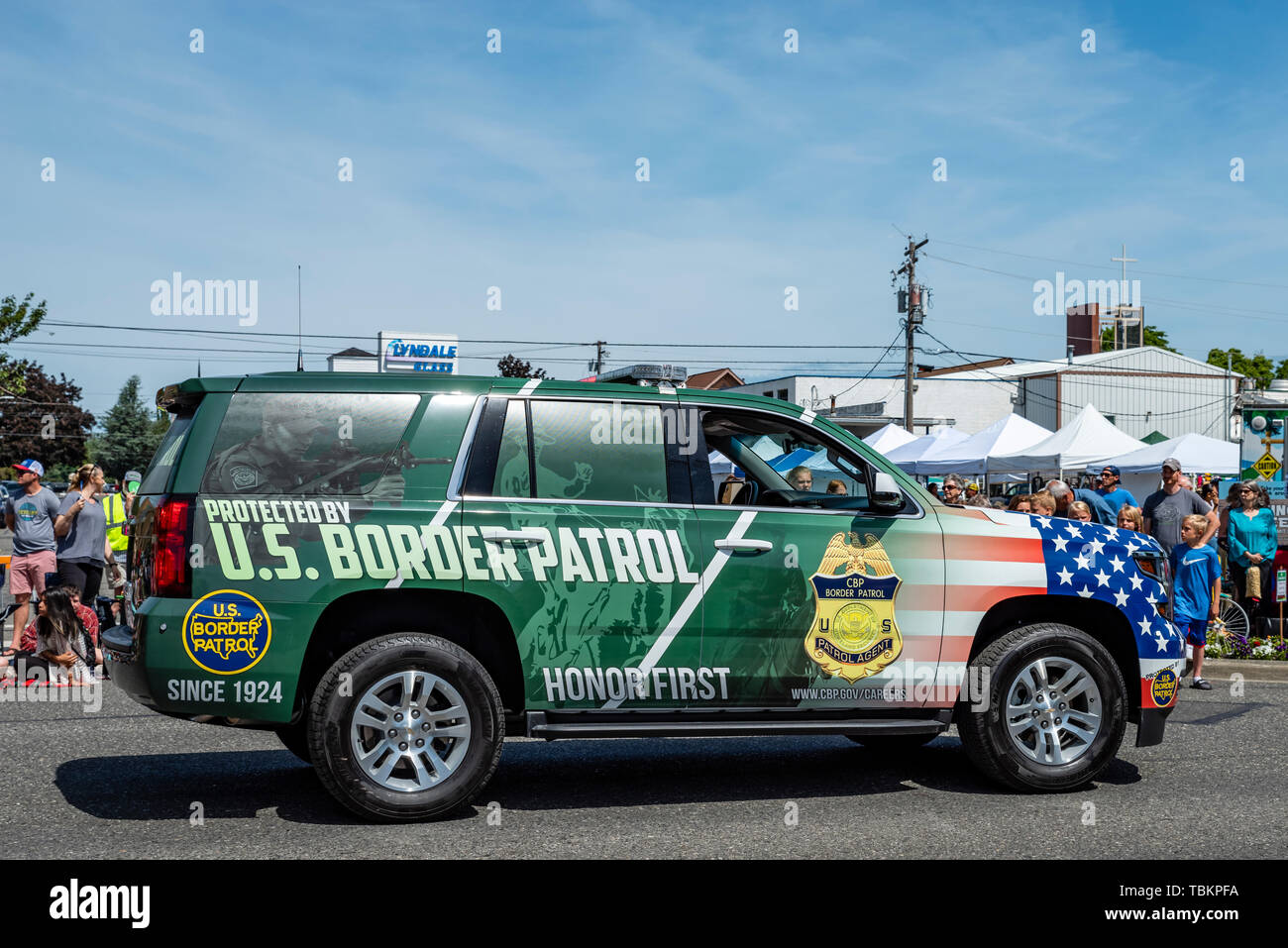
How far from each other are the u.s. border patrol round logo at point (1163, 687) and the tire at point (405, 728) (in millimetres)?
3417

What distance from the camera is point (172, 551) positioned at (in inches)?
205

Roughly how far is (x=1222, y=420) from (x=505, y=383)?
209 ft

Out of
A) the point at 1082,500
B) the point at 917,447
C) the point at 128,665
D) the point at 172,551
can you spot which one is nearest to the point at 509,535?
the point at 172,551

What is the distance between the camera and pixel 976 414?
216ft

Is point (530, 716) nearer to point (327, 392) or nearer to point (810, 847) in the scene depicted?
point (810, 847)

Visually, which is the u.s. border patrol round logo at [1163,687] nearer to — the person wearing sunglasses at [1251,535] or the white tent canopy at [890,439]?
the person wearing sunglasses at [1251,535]

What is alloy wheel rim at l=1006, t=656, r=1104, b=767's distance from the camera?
5.96 meters

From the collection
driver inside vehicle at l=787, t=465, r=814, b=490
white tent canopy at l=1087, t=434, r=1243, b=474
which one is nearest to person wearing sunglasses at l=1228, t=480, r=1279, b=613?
driver inside vehicle at l=787, t=465, r=814, b=490

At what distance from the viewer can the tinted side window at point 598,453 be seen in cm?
560

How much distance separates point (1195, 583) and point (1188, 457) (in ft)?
49.8

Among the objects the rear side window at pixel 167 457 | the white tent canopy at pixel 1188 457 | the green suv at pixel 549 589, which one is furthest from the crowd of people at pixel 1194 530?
the white tent canopy at pixel 1188 457

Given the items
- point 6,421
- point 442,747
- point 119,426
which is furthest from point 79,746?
point 119,426

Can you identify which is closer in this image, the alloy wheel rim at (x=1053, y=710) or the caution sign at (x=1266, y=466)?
the alloy wheel rim at (x=1053, y=710)

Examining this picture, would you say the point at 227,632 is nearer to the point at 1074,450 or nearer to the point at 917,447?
the point at 1074,450
